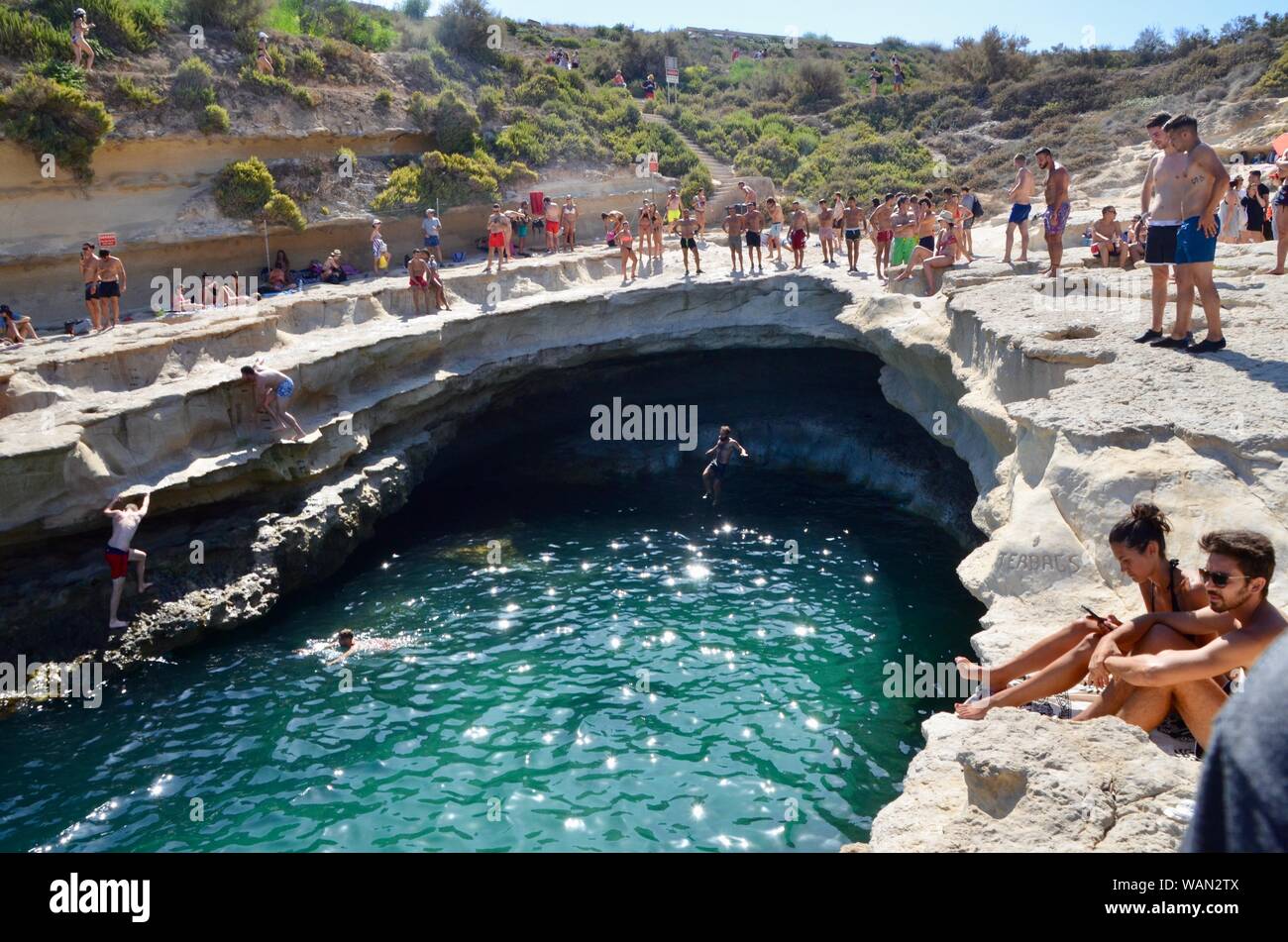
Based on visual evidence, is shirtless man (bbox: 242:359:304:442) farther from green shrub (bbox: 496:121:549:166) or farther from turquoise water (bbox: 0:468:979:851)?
green shrub (bbox: 496:121:549:166)

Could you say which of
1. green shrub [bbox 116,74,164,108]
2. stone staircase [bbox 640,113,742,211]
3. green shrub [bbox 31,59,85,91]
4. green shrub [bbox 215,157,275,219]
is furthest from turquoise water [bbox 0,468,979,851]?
stone staircase [bbox 640,113,742,211]

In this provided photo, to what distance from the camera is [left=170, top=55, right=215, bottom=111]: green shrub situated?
23500mm

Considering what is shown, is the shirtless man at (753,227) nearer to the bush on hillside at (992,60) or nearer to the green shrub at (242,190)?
the green shrub at (242,190)

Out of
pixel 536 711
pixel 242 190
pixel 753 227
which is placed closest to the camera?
pixel 536 711

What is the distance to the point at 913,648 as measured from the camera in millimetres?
13414

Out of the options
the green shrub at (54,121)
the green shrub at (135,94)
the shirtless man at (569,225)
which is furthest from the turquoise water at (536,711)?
Result: the green shrub at (135,94)

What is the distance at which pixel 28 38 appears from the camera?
2212cm

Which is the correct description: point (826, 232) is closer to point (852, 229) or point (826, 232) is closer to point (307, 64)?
point (852, 229)

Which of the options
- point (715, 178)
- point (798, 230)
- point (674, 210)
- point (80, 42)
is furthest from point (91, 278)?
point (715, 178)

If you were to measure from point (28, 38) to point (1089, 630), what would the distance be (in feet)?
84.8

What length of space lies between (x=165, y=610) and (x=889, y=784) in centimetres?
1059

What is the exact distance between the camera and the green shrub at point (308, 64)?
27.7 m

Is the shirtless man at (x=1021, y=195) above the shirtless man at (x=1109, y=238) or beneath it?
above

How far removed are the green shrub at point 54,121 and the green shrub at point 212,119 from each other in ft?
8.60
